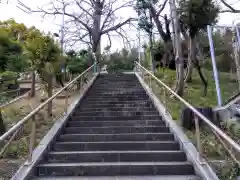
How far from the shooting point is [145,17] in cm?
1648

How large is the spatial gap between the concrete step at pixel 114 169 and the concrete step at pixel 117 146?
792mm

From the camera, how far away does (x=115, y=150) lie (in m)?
5.30

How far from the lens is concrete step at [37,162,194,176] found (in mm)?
4543

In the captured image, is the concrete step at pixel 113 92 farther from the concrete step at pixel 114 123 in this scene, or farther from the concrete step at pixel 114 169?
the concrete step at pixel 114 169

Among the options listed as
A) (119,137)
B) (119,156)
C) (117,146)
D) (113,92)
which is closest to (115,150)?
(117,146)

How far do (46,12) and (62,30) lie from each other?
1.55 meters

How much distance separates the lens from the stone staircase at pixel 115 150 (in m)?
4.54

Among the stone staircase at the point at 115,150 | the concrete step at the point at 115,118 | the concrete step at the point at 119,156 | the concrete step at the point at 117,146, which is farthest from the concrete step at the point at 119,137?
the concrete step at the point at 115,118

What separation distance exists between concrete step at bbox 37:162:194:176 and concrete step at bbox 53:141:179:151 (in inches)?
31.2

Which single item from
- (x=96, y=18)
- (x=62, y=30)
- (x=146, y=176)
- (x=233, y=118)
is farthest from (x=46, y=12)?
(x=146, y=176)

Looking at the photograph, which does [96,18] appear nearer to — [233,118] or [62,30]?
[62,30]

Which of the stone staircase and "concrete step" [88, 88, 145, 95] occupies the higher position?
"concrete step" [88, 88, 145, 95]

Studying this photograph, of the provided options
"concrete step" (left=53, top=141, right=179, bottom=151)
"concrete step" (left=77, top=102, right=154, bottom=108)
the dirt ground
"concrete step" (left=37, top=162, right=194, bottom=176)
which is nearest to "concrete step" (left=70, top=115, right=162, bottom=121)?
the dirt ground

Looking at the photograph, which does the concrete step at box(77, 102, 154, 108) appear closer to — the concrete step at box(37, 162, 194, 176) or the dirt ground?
the dirt ground
